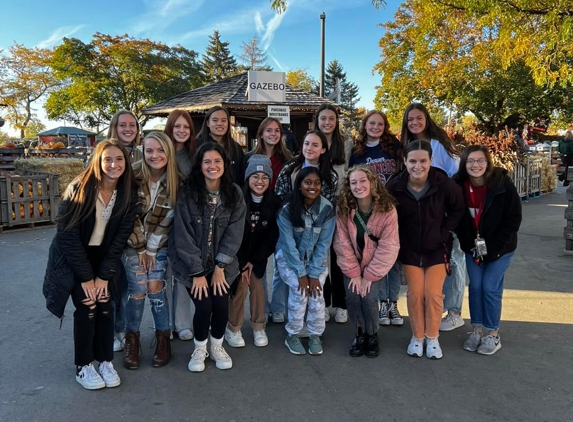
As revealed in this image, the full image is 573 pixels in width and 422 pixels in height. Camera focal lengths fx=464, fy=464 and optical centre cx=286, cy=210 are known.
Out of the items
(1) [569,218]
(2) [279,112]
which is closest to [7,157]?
(2) [279,112]

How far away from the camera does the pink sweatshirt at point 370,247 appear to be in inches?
145

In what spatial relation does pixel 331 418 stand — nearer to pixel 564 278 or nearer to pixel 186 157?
pixel 186 157

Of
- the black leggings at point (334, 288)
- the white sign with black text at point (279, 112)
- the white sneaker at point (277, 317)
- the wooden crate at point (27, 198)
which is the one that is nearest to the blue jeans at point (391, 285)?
the black leggings at point (334, 288)

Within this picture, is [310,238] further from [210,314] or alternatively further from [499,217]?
[499,217]

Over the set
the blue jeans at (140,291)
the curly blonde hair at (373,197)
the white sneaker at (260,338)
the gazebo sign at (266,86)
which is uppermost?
the gazebo sign at (266,86)

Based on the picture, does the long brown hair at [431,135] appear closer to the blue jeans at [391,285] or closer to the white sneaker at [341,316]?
the blue jeans at [391,285]

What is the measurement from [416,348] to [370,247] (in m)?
0.88

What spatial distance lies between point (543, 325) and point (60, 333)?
14.6ft

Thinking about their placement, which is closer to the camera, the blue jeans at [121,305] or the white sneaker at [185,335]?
the blue jeans at [121,305]

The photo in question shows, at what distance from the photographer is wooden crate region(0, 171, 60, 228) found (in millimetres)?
→ 9023

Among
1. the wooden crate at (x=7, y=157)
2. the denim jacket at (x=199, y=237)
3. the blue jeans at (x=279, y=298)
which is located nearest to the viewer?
the denim jacket at (x=199, y=237)

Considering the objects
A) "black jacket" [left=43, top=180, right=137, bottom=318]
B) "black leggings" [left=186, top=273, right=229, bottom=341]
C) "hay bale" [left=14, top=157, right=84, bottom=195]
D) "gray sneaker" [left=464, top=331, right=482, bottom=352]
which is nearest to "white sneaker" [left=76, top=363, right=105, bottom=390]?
"black jacket" [left=43, top=180, right=137, bottom=318]

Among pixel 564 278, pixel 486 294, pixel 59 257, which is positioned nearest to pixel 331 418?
pixel 486 294

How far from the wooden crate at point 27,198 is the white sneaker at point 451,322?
772 cm
